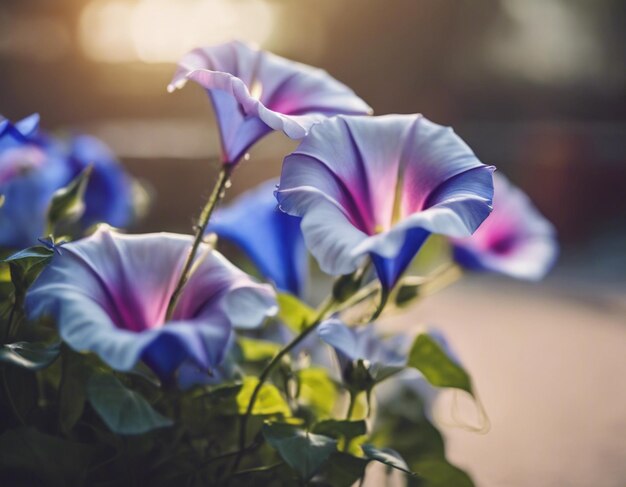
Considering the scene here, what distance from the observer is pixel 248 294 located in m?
0.36

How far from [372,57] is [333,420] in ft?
14.9

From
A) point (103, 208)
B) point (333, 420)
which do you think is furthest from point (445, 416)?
point (333, 420)

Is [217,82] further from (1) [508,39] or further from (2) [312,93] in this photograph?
(1) [508,39]

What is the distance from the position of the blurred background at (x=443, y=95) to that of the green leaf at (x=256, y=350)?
1112 millimetres

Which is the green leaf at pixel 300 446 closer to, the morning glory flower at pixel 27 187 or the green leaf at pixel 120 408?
the green leaf at pixel 120 408

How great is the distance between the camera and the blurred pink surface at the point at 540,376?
90 cm

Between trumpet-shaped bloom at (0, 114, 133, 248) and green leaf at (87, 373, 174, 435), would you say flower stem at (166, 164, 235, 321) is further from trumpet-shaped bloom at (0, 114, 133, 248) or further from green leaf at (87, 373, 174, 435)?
trumpet-shaped bloom at (0, 114, 133, 248)

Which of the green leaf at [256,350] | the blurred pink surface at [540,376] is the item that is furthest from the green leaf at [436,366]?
the blurred pink surface at [540,376]

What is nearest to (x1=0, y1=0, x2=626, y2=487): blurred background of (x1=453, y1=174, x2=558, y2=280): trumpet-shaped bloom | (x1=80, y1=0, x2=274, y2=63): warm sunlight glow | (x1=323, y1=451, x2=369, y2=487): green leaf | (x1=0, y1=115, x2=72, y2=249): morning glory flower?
(x1=80, y1=0, x2=274, y2=63): warm sunlight glow

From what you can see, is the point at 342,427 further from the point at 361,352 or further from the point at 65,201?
the point at 65,201

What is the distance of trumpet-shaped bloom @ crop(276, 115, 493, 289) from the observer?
340 millimetres

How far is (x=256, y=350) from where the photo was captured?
529 mm

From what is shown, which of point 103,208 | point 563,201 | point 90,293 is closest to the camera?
point 90,293

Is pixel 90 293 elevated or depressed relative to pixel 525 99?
elevated
